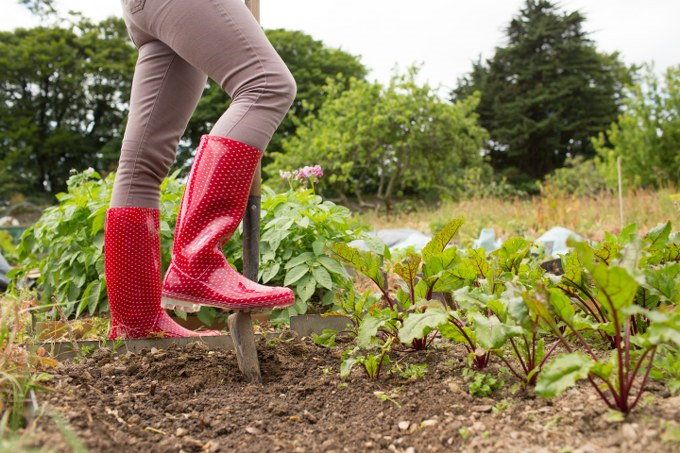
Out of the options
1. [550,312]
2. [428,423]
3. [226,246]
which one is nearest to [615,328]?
[550,312]

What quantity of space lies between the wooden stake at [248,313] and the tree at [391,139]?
34.3ft

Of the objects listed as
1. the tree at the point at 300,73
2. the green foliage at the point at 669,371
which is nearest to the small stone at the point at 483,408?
the green foliage at the point at 669,371

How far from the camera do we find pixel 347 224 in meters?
2.71

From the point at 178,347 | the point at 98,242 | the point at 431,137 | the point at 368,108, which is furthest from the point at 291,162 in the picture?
the point at 178,347

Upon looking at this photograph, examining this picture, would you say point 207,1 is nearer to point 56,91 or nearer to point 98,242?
point 98,242

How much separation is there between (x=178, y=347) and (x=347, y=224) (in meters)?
1.05

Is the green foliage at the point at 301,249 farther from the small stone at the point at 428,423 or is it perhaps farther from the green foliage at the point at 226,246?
the small stone at the point at 428,423

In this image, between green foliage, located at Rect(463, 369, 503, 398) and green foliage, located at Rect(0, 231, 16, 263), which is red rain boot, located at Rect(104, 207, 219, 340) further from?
green foliage, located at Rect(0, 231, 16, 263)

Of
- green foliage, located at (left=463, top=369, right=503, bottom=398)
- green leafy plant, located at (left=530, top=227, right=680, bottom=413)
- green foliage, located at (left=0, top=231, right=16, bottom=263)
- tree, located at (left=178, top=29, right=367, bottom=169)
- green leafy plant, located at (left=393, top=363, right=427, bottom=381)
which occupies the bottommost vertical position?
green foliage, located at (left=0, top=231, right=16, bottom=263)

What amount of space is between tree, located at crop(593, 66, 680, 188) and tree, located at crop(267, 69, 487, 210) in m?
3.43

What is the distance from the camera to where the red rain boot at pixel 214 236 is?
5.10 ft

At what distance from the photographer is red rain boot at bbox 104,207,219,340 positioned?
195cm

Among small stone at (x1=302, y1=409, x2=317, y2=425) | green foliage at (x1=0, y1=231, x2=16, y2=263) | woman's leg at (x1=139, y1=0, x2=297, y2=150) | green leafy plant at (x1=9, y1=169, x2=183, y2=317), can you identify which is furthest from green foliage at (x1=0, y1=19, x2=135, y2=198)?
small stone at (x1=302, y1=409, x2=317, y2=425)

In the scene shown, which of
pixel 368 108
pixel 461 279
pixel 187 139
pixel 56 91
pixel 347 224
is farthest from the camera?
pixel 187 139
